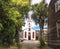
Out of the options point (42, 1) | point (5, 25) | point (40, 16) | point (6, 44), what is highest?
point (42, 1)

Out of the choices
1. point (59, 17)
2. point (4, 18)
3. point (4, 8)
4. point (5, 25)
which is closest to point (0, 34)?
point (5, 25)

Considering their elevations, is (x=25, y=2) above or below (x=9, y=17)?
above

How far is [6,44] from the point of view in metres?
35.5

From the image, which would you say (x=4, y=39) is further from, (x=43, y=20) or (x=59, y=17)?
(x=43, y=20)

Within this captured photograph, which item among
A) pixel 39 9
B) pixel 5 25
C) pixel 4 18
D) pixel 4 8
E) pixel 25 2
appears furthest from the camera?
pixel 39 9

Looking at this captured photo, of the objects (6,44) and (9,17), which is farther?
(6,44)

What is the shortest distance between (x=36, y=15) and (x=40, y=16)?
146cm

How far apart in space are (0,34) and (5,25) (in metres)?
2.16

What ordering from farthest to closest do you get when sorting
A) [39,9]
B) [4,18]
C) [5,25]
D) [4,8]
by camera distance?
[39,9] → [5,25] → [4,18] → [4,8]

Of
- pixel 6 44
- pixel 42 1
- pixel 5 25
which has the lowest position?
pixel 6 44

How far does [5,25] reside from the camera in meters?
30.8

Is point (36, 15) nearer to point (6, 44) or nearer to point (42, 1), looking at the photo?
point (42, 1)

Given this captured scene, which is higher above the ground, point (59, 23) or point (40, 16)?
point (40, 16)

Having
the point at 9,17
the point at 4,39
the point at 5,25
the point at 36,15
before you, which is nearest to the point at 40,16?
the point at 36,15
